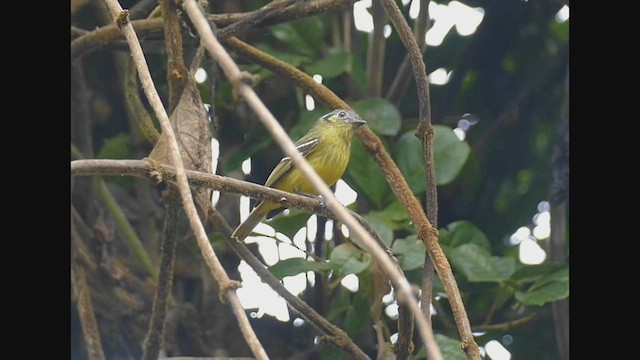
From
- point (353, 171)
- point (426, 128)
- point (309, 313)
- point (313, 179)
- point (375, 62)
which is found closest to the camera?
point (313, 179)

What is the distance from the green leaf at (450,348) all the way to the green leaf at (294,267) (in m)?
0.22

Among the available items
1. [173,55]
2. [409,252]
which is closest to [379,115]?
[409,252]

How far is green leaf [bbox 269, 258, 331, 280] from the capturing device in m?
1.44

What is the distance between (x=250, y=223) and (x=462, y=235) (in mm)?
393

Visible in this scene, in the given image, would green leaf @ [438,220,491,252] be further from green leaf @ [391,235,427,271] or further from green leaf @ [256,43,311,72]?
green leaf @ [256,43,311,72]

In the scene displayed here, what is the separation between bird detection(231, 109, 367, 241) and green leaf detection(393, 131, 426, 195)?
0.10m

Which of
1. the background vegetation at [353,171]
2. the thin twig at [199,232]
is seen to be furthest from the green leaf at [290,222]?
the thin twig at [199,232]

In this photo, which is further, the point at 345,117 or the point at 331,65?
the point at 331,65

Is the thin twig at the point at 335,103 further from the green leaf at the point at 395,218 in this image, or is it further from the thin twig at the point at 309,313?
the thin twig at the point at 309,313

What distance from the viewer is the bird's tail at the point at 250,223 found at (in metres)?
1.50

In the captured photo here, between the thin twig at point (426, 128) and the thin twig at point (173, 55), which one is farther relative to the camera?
the thin twig at point (173, 55)

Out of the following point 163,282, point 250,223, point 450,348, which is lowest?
point 450,348

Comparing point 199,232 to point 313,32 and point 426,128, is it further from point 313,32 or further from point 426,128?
point 313,32

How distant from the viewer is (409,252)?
1.48m
